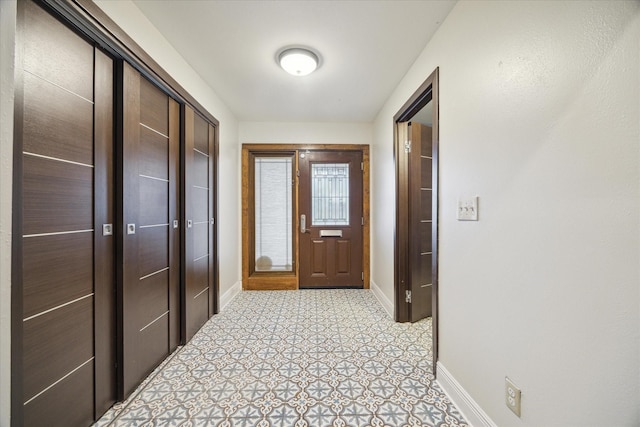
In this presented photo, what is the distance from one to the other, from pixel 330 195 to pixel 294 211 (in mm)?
590

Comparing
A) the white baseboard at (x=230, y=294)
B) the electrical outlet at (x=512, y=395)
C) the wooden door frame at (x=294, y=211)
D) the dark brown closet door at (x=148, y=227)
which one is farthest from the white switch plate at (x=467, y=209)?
the white baseboard at (x=230, y=294)

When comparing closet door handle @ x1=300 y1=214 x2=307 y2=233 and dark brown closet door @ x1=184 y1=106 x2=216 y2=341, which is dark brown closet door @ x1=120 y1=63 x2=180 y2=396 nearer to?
dark brown closet door @ x1=184 y1=106 x2=216 y2=341

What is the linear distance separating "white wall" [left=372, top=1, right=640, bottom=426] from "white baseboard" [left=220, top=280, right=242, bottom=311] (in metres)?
2.49

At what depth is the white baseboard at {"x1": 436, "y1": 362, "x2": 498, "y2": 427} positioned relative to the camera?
52.8 inches

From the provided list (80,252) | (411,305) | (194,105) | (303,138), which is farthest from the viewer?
(303,138)

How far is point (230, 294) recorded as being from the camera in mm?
3393

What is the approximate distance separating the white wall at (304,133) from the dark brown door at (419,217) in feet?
4.26

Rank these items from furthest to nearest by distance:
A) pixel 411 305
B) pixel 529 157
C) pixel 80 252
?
pixel 411 305 → pixel 80 252 → pixel 529 157

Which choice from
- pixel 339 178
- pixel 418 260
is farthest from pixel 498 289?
pixel 339 178

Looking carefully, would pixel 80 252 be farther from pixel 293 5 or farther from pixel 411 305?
pixel 411 305

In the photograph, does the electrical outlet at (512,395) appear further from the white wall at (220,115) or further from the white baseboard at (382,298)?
the white wall at (220,115)

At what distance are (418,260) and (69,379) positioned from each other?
2667mm

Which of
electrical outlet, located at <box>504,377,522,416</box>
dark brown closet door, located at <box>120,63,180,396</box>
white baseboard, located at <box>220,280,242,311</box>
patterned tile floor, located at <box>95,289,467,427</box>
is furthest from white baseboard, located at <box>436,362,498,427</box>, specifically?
white baseboard, located at <box>220,280,242,311</box>

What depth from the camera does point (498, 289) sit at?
48.6 inches
